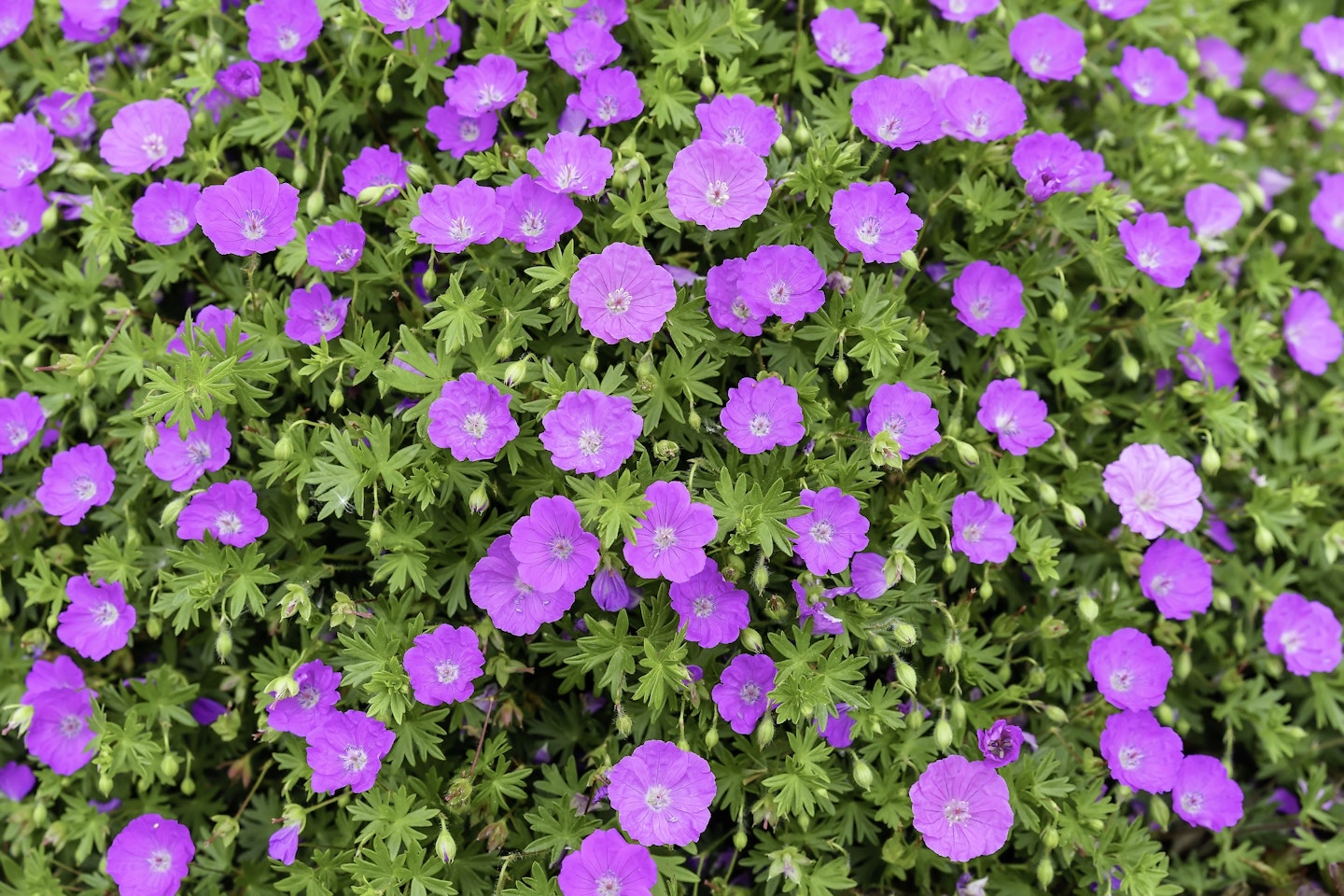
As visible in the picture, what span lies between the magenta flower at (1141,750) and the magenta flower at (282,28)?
3.22 metres

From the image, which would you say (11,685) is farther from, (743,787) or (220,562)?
(743,787)

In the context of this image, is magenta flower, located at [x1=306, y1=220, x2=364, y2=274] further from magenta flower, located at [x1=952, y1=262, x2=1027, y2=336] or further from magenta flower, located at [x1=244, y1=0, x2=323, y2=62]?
magenta flower, located at [x1=952, y1=262, x2=1027, y2=336]

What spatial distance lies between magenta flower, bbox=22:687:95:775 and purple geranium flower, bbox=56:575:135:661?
0.17 metres

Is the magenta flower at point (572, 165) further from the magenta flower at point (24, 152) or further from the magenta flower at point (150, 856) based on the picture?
the magenta flower at point (150, 856)

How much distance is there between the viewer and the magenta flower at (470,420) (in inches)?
105

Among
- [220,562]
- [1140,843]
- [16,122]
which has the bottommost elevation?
[1140,843]

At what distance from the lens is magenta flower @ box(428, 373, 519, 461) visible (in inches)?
105

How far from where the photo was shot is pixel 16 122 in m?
3.37

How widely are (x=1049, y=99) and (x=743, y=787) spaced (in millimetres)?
2700

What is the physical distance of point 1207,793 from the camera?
3.14 meters

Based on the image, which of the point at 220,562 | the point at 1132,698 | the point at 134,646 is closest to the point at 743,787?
the point at 1132,698

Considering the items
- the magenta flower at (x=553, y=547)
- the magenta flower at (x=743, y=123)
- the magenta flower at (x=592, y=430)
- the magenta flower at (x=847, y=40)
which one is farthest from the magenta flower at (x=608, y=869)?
the magenta flower at (x=847, y=40)

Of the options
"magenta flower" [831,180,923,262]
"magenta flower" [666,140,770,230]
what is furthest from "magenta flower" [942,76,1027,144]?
"magenta flower" [666,140,770,230]

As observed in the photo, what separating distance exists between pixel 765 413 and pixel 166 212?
6.57 feet
